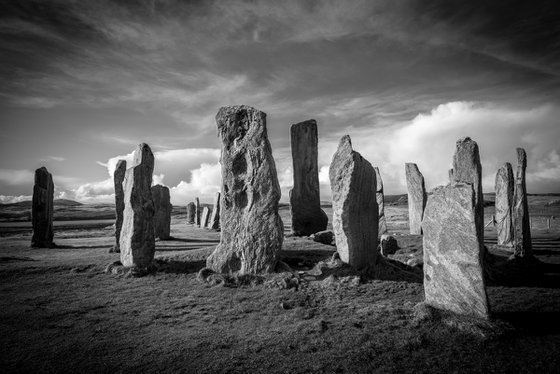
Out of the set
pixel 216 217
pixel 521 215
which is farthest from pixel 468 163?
pixel 216 217

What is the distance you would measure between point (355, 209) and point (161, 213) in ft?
46.4

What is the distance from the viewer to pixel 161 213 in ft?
64.7

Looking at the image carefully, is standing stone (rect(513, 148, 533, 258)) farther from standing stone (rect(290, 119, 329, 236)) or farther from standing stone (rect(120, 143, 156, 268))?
standing stone (rect(120, 143, 156, 268))

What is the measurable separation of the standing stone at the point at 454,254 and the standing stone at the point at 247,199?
14.2 ft

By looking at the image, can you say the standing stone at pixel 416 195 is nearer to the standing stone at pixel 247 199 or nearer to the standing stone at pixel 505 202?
the standing stone at pixel 505 202

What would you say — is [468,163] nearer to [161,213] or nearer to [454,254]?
[454,254]

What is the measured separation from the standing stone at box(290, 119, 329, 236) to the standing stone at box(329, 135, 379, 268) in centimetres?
588

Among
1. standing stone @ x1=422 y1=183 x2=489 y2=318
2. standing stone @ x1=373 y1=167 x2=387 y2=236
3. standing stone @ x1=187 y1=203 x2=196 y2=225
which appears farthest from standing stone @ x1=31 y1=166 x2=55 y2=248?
standing stone @ x1=187 y1=203 x2=196 y2=225

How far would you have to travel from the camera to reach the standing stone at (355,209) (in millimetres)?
9047

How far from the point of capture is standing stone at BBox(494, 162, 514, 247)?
42.1 feet

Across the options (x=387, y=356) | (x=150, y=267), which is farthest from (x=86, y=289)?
(x=387, y=356)

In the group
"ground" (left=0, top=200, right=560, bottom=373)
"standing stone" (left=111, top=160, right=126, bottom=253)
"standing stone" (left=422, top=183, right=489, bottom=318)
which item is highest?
"standing stone" (left=111, top=160, right=126, bottom=253)

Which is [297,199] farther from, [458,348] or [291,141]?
[458,348]

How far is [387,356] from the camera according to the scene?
4664 mm
